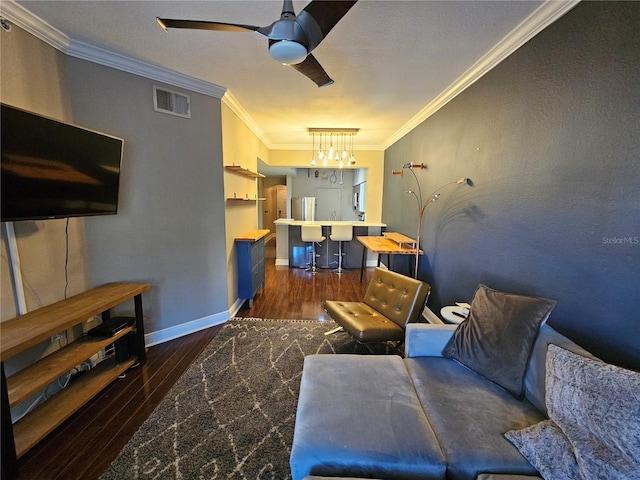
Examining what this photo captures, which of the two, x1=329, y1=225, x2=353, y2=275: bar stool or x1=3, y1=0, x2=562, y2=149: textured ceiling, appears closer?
x1=3, y1=0, x2=562, y2=149: textured ceiling

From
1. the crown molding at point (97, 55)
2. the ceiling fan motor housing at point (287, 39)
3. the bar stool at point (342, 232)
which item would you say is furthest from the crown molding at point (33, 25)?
the bar stool at point (342, 232)

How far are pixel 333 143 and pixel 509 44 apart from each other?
369 cm

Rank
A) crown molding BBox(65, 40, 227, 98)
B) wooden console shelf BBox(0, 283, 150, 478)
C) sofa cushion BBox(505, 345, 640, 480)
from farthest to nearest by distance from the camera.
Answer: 1. crown molding BBox(65, 40, 227, 98)
2. wooden console shelf BBox(0, 283, 150, 478)
3. sofa cushion BBox(505, 345, 640, 480)

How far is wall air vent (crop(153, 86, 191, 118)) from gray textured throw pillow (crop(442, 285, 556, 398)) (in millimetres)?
3119

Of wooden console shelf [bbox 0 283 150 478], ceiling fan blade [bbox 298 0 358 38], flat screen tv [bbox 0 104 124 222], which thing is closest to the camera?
ceiling fan blade [bbox 298 0 358 38]

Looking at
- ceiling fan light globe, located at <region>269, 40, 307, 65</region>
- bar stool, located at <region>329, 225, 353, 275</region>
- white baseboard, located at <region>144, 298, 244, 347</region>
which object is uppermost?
ceiling fan light globe, located at <region>269, 40, 307, 65</region>

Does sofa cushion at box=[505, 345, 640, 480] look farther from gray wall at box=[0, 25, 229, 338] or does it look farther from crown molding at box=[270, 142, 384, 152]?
crown molding at box=[270, 142, 384, 152]

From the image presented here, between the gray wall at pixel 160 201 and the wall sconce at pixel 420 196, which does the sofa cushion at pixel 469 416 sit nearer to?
the wall sconce at pixel 420 196

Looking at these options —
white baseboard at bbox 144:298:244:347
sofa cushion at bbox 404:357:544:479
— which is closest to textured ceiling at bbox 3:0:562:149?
sofa cushion at bbox 404:357:544:479

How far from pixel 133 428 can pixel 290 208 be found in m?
6.04

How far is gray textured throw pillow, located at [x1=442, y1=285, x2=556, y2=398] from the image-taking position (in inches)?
53.7

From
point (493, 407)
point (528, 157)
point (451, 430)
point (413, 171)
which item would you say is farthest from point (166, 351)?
point (413, 171)

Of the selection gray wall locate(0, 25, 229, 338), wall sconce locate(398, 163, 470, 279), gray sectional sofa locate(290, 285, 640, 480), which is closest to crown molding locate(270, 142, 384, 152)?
wall sconce locate(398, 163, 470, 279)

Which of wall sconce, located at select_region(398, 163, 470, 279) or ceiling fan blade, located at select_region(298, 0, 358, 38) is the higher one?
ceiling fan blade, located at select_region(298, 0, 358, 38)
